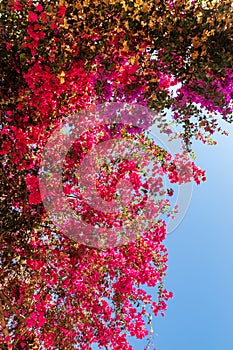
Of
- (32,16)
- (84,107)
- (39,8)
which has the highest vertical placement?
(84,107)

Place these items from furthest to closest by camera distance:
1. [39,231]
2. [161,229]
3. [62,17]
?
[161,229] < [39,231] < [62,17]

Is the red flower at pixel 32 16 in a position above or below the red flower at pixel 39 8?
below

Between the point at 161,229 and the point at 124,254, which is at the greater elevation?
the point at 161,229

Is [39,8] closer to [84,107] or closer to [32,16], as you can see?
[32,16]

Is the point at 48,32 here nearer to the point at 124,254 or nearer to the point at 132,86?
the point at 132,86

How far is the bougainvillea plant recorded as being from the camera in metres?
5.98

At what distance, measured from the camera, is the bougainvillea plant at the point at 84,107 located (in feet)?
19.6

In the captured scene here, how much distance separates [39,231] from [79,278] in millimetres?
1731

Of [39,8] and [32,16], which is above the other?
[39,8]

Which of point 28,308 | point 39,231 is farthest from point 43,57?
point 28,308

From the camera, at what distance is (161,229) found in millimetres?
9828

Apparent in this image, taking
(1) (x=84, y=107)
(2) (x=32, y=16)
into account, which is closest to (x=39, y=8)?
(2) (x=32, y=16)

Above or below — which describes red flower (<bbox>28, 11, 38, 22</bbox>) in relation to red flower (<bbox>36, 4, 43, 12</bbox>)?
below

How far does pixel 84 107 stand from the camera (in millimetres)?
8523
